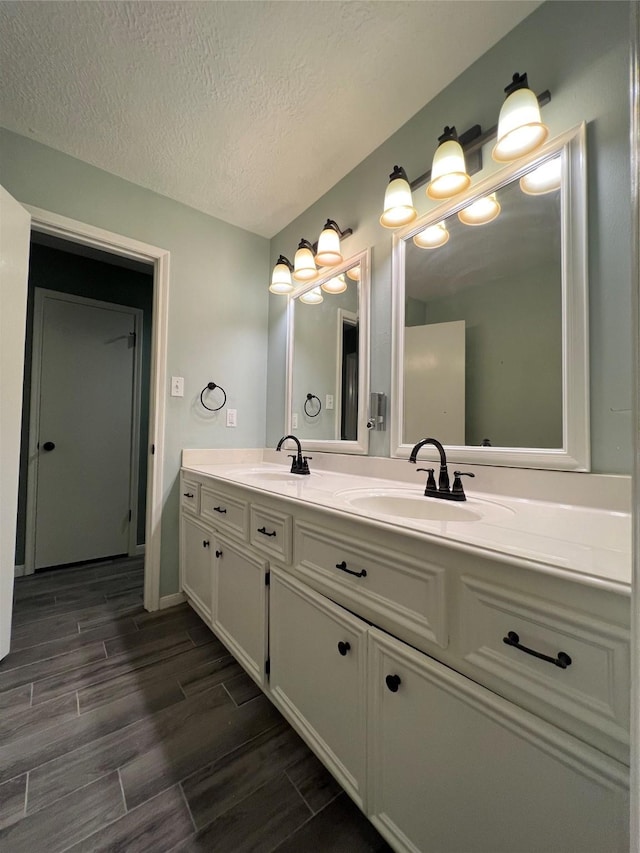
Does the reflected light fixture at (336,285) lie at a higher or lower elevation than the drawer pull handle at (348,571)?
higher

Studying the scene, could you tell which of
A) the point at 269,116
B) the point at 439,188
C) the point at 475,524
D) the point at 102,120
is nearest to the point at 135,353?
the point at 102,120

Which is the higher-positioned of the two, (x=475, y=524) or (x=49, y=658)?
(x=475, y=524)

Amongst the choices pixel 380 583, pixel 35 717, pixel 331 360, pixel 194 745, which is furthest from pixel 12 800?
pixel 331 360

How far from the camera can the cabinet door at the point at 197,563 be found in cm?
161

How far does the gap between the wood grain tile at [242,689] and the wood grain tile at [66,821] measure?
16.4 inches

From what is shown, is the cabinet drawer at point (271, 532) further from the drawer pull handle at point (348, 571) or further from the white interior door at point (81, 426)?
the white interior door at point (81, 426)

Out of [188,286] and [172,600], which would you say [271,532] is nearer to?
[172,600]

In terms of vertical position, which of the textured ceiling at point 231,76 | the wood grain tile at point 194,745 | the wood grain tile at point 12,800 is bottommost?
the wood grain tile at point 12,800

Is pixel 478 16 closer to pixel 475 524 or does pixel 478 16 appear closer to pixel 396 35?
pixel 396 35

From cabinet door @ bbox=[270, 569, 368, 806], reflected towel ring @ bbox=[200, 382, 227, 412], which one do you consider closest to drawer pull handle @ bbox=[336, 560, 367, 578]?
cabinet door @ bbox=[270, 569, 368, 806]

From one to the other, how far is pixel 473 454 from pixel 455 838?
933mm

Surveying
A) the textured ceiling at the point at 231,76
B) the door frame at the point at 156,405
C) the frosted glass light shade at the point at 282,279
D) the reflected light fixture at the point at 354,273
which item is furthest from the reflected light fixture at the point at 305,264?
the door frame at the point at 156,405

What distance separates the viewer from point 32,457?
2389mm

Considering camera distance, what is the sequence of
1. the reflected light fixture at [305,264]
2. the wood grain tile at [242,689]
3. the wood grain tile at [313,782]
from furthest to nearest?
1. the reflected light fixture at [305,264]
2. the wood grain tile at [242,689]
3. the wood grain tile at [313,782]
